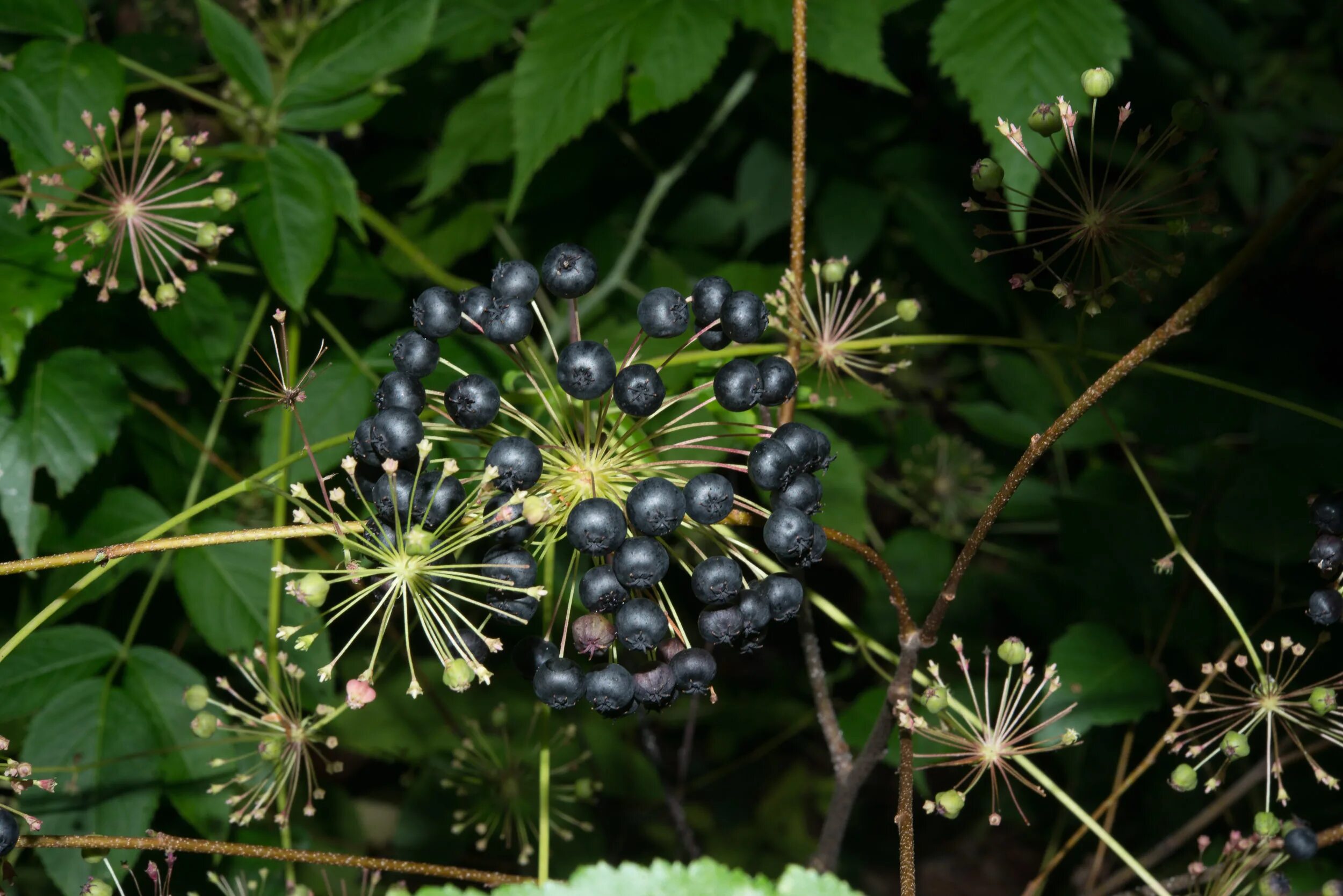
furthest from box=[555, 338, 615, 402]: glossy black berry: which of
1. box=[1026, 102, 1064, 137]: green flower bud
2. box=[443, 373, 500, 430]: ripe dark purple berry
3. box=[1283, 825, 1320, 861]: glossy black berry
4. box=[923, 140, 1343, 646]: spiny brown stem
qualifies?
box=[1283, 825, 1320, 861]: glossy black berry

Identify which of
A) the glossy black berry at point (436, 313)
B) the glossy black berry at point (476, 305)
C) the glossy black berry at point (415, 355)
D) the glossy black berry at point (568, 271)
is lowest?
the glossy black berry at point (415, 355)

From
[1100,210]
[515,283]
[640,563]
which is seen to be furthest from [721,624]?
[1100,210]

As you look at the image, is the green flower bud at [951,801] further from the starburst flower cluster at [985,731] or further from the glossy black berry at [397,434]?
the glossy black berry at [397,434]

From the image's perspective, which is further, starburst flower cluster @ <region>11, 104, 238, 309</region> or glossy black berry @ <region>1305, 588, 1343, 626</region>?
starburst flower cluster @ <region>11, 104, 238, 309</region>

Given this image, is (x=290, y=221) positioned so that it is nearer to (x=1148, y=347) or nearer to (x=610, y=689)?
(x=610, y=689)

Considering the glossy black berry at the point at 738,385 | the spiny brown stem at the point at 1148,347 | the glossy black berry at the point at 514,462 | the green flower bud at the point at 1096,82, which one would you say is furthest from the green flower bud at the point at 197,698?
the green flower bud at the point at 1096,82

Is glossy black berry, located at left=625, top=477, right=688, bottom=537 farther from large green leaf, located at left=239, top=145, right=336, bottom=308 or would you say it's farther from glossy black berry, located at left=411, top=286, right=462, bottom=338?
large green leaf, located at left=239, top=145, right=336, bottom=308
